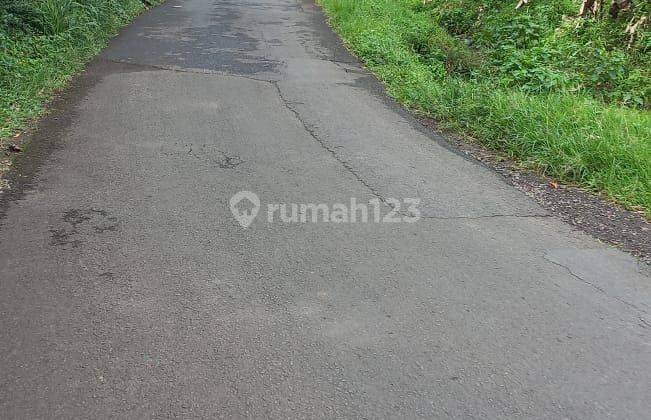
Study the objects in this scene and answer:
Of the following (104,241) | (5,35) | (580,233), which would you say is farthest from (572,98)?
(5,35)

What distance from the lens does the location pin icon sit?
15.7ft

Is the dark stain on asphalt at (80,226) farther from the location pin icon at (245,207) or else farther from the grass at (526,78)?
the grass at (526,78)

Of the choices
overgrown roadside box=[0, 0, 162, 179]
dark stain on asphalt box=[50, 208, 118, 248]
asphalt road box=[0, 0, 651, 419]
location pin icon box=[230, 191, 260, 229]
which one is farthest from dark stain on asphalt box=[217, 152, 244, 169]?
overgrown roadside box=[0, 0, 162, 179]

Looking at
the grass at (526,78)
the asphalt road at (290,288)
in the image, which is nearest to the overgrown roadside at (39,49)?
the asphalt road at (290,288)

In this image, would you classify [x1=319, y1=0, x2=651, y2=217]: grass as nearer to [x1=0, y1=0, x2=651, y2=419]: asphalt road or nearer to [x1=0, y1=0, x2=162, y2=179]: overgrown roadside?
[x1=0, y1=0, x2=651, y2=419]: asphalt road

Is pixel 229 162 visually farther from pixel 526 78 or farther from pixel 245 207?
pixel 526 78

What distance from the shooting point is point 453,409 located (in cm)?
292

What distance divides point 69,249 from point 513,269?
10.4 feet

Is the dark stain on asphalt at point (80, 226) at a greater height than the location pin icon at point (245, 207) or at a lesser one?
lesser

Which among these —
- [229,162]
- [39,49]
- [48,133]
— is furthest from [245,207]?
[39,49]

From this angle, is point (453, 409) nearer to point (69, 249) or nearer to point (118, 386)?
point (118, 386)

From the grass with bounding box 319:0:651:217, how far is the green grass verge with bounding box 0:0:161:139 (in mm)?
4805

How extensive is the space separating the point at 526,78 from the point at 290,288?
7238 millimetres

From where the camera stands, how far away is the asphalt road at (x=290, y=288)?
2984mm
